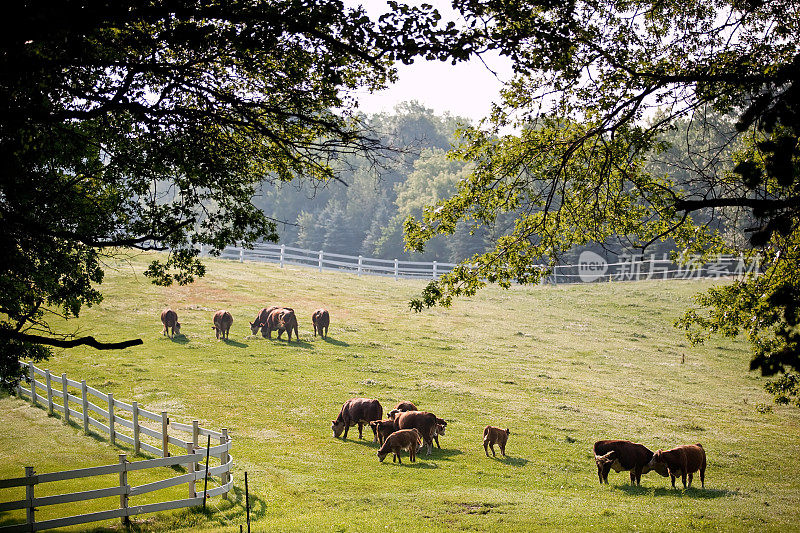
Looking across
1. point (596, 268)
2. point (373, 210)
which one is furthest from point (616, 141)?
point (373, 210)

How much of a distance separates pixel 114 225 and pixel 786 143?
10.9 metres

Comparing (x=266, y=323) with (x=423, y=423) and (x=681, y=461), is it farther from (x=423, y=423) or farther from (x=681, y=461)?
(x=681, y=461)

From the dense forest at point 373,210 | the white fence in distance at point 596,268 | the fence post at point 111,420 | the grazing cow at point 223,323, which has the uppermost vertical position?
the dense forest at point 373,210

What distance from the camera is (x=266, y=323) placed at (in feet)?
106

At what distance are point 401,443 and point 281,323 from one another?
15.5m

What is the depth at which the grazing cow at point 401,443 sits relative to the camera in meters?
17.2

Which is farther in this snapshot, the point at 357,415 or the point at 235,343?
the point at 235,343

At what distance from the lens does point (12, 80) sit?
881cm

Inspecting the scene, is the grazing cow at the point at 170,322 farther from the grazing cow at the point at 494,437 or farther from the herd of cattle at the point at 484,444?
the grazing cow at the point at 494,437

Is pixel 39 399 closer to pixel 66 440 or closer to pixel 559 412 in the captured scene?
pixel 66 440

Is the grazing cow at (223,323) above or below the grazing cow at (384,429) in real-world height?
above

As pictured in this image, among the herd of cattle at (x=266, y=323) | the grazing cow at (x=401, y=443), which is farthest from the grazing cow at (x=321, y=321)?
the grazing cow at (x=401, y=443)

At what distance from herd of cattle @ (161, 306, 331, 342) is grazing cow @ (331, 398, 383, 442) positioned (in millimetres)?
11818

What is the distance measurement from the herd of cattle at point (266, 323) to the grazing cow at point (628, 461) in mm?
17873
